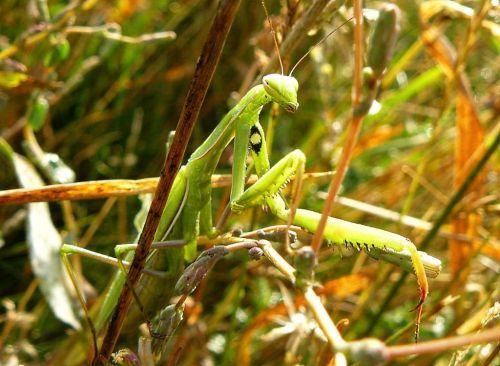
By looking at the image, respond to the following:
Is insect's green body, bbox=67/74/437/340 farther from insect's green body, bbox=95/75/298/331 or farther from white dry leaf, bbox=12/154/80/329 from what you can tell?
white dry leaf, bbox=12/154/80/329

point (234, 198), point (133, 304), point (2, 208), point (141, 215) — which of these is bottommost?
point (2, 208)

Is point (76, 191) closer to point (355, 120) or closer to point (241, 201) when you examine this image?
point (241, 201)

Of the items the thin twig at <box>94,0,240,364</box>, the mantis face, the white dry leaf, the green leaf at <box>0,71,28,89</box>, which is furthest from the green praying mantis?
the green leaf at <box>0,71,28,89</box>

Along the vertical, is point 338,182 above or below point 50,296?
→ above

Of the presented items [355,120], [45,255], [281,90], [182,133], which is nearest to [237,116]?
[281,90]

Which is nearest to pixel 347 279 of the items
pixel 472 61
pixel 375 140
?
pixel 375 140

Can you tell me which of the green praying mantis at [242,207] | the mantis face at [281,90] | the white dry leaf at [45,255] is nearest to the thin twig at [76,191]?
the green praying mantis at [242,207]

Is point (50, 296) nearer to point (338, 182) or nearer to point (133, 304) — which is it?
point (133, 304)

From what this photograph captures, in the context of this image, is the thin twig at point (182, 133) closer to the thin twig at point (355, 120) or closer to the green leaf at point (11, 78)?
the thin twig at point (355, 120)
